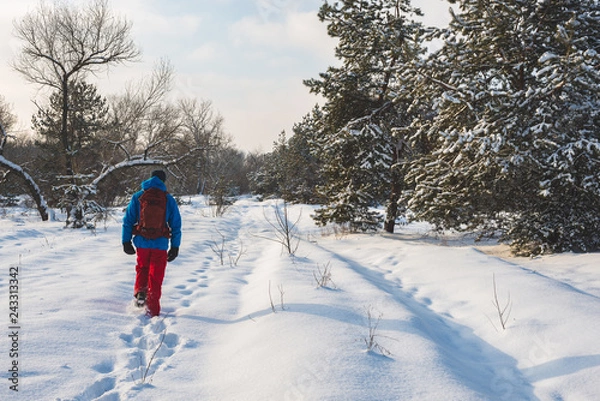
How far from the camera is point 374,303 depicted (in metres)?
4.34

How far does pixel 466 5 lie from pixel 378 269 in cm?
615

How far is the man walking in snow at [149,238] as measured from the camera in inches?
163

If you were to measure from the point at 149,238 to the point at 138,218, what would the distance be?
36 centimetres

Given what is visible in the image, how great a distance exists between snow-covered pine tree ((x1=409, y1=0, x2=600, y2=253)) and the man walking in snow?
220 inches

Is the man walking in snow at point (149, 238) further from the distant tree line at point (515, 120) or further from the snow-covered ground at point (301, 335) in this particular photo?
the distant tree line at point (515, 120)

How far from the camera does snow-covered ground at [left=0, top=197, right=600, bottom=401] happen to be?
8.29 ft

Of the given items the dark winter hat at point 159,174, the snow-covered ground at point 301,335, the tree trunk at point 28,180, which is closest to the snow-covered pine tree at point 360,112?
the snow-covered ground at point 301,335

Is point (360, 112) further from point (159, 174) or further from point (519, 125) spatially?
point (159, 174)

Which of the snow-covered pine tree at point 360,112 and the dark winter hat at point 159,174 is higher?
the snow-covered pine tree at point 360,112

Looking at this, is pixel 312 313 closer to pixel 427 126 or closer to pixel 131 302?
pixel 131 302

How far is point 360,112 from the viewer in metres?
11.9

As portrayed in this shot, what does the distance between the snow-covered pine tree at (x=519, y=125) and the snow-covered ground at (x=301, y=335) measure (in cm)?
150

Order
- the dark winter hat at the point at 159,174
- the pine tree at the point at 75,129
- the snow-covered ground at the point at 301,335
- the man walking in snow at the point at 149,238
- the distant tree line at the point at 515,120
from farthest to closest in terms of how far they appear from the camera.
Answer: the pine tree at the point at 75,129 < the distant tree line at the point at 515,120 < the dark winter hat at the point at 159,174 < the man walking in snow at the point at 149,238 < the snow-covered ground at the point at 301,335

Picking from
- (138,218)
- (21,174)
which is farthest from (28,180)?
(138,218)
